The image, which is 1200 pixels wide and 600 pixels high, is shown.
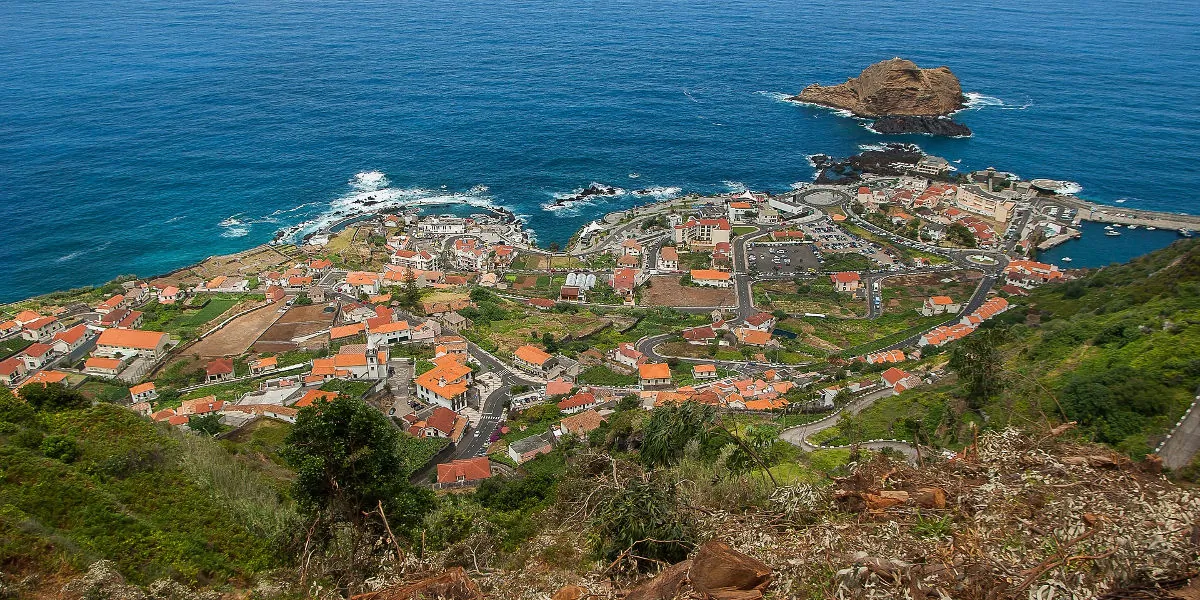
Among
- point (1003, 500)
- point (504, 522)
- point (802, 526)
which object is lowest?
point (504, 522)

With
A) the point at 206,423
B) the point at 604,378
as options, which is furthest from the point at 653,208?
the point at 206,423

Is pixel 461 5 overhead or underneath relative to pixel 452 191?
overhead

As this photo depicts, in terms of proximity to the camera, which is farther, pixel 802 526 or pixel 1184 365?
pixel 1184 365

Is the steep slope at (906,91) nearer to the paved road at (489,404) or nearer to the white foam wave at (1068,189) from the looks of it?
the white foam wave at (1068,189)

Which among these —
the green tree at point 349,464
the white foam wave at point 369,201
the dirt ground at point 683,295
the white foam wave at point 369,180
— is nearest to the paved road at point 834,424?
the green tree at point 349,464

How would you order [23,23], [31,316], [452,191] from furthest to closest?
[23,23] → [452,191] → [31,316]

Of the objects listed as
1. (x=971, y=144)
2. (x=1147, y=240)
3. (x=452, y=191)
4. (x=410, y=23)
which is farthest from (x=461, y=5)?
(x=1147, y=240)

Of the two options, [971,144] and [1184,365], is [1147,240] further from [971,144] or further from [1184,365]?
[1184,365]
